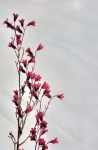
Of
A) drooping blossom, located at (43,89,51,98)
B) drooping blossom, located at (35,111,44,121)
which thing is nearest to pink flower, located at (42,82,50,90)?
drooping blossom, located at (43,89,51,98)

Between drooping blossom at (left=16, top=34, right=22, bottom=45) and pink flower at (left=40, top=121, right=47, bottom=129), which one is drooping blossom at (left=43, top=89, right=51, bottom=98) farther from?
drooping blossom at (left=16, top=34, right=22, bottom=45)

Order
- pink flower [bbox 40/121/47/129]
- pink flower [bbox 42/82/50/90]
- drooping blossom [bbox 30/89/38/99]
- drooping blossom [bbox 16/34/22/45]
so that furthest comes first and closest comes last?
drooping blossom [bbox 16/34/22/45] < pink flower [bbox 42/82/50/90] < drooping blossom [bbox 30/89/38/99] < pink flower [bbox 40/121/47/129]

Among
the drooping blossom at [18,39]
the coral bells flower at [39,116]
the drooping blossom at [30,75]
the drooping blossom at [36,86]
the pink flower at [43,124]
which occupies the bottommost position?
the pink flower at [43,124]

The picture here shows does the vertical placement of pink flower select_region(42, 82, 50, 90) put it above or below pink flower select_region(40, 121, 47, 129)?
above

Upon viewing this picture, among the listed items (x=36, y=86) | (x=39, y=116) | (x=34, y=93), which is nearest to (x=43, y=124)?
(x=39, y=116)

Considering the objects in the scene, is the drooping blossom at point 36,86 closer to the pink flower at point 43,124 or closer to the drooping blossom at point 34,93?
the drooping blossom at point 34,93

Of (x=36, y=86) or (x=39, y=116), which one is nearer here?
(x=39, y=116)

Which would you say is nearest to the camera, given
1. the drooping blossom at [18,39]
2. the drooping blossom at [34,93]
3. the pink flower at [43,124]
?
the pink flower at [43,124]

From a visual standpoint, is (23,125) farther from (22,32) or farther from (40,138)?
(22,32)

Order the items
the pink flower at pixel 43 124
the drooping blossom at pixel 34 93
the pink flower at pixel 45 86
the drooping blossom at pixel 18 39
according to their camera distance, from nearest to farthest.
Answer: the pink flower at pixel 43 124, the drooping blossom at pixel 34 93, the pink flower at pixel 45 86, the drooping blossom at pixel 18 39

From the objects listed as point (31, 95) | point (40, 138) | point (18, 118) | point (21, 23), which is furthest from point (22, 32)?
point (40, 138)

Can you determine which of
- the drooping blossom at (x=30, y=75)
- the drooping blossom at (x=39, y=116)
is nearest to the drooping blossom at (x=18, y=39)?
the drooping blossom at (x=30, y=75)

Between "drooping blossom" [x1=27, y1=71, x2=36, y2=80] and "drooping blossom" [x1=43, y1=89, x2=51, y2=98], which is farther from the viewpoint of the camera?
"drooping blossom" [x1=43, y1=89, x2=51, y2=98]

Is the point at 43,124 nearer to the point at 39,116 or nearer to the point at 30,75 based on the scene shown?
the point at 39,116
